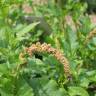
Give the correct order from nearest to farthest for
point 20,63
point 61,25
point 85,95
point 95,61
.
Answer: point 20,63, point 85,95, point 95,61, point 61,25

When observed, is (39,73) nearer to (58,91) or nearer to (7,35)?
(58,91)

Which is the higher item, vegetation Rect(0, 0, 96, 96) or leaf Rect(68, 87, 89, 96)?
vegetation Rect(0, 0, 96, 96)

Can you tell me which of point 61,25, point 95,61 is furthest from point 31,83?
point 61,25

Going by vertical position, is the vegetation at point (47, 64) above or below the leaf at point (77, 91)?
above

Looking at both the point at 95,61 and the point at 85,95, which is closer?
the point at 85,95

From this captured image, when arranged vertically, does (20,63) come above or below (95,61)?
above

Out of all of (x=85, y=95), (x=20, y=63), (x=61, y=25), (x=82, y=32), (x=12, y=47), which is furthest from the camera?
(x=61, y=25)

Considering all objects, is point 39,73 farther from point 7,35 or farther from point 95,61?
point 95,61
